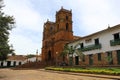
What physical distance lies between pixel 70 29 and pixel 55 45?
6213 millimetres

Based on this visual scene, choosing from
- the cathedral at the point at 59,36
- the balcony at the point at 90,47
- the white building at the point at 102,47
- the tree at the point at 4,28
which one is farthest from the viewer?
the cathedral at the point at 59,36

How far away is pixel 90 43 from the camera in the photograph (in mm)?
31047

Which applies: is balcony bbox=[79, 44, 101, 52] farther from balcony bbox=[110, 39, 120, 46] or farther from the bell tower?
the bell tower

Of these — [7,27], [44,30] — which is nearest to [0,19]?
[7,27]

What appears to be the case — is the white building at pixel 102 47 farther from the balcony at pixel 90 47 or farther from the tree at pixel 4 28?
the tree at pixel 4 28

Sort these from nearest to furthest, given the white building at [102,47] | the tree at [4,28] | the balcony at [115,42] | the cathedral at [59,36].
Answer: the tree at [4,28]
the balcony at [115,42]
the white building at [102,47]
the cathedral at [59,36]

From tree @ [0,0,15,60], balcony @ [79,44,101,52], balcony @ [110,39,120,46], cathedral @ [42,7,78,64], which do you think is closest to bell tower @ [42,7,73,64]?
cathedral @ [42,7,78,64]

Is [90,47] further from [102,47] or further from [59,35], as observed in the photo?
[59,35]

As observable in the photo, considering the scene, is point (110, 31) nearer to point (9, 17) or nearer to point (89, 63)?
point (89, 63)

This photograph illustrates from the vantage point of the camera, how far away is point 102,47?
2783 cm

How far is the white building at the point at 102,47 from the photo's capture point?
2519 cm

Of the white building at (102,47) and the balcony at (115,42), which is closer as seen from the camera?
the balcony at (115,42)

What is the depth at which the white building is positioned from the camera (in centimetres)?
2519

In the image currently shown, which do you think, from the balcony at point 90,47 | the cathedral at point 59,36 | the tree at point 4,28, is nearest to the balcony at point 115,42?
the balcony at point 90,47
